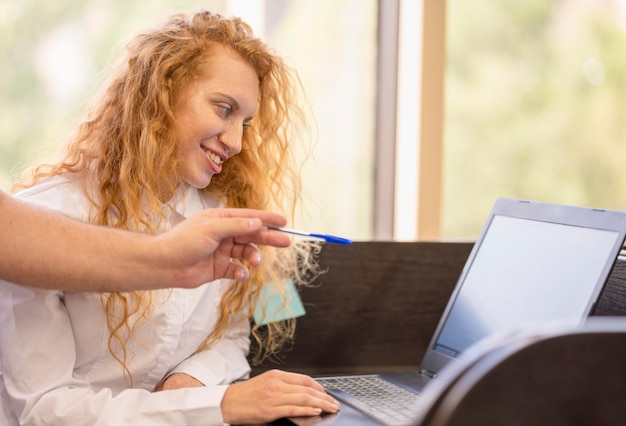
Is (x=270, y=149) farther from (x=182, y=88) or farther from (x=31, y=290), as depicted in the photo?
(x=31, y=290)

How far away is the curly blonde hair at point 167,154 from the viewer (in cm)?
131

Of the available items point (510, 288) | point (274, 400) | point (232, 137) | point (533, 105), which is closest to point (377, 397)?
point (274, 400)

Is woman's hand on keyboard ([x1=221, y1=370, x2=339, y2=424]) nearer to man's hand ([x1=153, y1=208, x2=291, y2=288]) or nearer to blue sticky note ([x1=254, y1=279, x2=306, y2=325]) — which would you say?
man's hand ([x1=153, y1=208, x2=291, y2=288])

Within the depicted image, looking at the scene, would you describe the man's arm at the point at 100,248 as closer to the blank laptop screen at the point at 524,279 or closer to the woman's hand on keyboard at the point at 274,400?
the woman's hand on keyboard at the point at 274,400

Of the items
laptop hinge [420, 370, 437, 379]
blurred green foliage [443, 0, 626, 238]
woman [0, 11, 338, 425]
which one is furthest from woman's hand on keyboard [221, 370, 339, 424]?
blurred green foliage [443, 0, 626, 238]

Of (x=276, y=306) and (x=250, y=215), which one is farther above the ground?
(x=250, y=215)

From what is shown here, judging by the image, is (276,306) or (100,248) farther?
(276,306)

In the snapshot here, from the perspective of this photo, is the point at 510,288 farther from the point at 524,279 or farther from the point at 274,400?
the point at 274,400

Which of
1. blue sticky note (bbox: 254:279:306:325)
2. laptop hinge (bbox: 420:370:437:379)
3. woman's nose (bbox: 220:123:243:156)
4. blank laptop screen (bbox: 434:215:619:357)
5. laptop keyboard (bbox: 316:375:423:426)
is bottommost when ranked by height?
laptop hinge (bbox: 420:370:437:379)

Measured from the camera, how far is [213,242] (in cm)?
98

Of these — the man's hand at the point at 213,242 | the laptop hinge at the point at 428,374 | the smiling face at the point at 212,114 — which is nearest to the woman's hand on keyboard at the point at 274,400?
the man's hand at the point at 213,242

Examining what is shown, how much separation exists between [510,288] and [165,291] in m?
0.57

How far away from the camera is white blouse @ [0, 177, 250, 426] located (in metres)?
1.13

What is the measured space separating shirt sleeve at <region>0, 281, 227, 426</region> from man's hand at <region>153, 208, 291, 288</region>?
0.20 m
